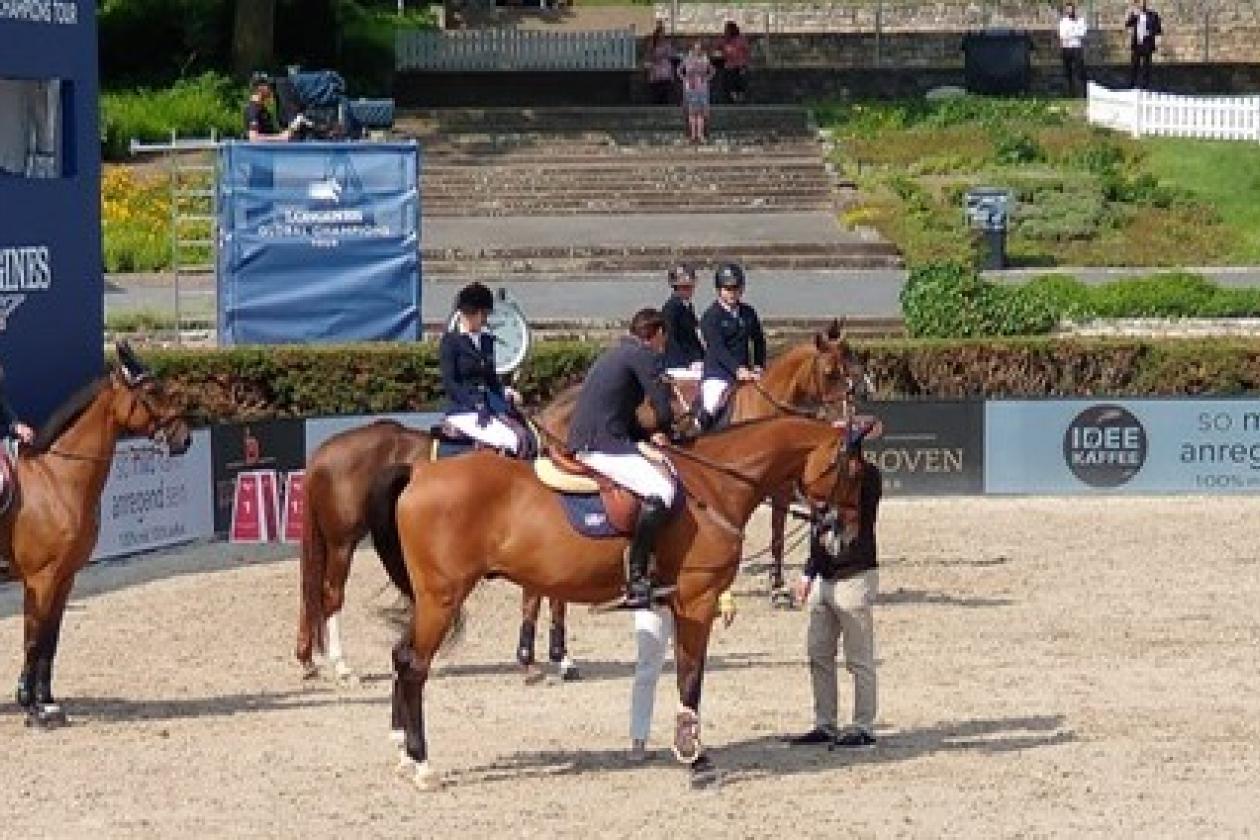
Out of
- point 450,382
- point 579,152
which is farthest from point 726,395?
point 579,152

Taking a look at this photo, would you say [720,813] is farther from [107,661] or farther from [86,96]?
[86,96]

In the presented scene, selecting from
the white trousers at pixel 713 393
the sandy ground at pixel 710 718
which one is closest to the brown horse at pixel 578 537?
the sandy ground at pixel 710 718

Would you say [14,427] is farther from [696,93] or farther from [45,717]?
[696,93]

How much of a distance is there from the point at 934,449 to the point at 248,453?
25.5 feet

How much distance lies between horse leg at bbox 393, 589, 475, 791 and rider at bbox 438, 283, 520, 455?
271cm

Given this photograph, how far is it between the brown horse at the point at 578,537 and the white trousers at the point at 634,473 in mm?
248

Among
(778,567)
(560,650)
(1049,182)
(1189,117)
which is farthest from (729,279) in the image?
(1189,117)

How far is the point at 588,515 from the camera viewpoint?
17375mm

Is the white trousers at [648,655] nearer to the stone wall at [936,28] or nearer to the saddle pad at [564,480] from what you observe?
the saddle pad at [564,480]

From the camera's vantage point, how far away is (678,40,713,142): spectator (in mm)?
54000

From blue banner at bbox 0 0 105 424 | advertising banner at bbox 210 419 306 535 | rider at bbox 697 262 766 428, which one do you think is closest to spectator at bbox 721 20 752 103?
advertising banner at bbox 210 419 306 535

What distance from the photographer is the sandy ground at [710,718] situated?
16594mm

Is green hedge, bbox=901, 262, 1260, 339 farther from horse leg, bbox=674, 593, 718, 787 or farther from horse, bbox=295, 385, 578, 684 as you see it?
horse leg, bbox=674, 593, 718, 787

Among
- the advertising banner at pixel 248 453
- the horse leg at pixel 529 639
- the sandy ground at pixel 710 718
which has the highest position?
the advertising banner at pixel 248 453
